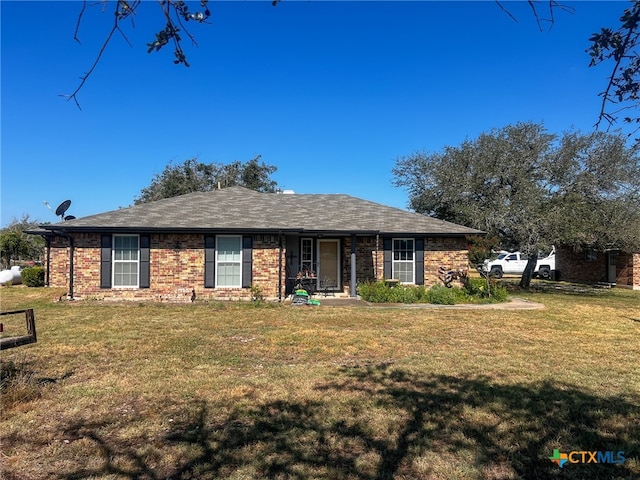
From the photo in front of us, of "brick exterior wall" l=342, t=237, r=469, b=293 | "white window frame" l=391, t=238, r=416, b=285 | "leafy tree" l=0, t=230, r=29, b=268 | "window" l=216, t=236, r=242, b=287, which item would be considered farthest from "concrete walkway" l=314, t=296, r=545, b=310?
"leafy tree" l=0, t=230, r=29, b=268

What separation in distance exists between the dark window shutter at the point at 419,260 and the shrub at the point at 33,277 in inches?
682

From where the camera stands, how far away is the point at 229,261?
46.7ft

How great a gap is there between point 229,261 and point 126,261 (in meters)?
3.45

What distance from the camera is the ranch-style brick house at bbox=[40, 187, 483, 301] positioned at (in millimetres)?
13891

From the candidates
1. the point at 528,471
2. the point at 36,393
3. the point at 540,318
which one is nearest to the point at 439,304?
the point at 540,318

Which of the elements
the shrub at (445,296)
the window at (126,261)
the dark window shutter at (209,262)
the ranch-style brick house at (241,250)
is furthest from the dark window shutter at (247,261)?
the shrub at (445,296)

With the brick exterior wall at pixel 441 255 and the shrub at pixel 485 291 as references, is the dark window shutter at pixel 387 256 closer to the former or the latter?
the brick exterior wall at pixel 441 255

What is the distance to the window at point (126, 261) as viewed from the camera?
14.0 metres

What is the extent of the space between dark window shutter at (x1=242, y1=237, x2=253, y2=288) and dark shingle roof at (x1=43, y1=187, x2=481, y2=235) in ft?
1.95

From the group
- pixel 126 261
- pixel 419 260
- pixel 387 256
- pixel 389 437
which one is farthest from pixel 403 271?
pixel 389 437

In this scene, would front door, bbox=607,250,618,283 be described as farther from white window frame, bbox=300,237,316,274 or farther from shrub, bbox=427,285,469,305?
white window frame, bbox=300,237,316,274

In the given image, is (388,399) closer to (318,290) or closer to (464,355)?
(464,355)

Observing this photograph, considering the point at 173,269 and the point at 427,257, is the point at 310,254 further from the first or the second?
the point at 173,269

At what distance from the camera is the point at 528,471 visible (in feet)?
10.9
